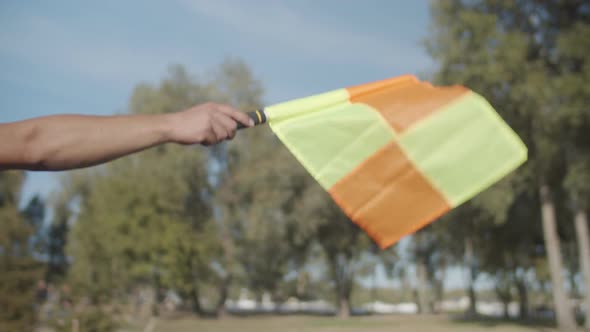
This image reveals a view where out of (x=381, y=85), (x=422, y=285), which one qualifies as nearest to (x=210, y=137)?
(x=381, y=85)

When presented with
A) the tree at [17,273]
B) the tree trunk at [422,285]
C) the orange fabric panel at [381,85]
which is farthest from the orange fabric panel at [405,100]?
the tree trunk at [422,285]

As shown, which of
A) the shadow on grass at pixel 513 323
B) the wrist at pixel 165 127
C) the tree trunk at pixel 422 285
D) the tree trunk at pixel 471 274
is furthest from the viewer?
the tree trunk at pixel 422 285

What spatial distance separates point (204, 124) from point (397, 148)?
99 cm

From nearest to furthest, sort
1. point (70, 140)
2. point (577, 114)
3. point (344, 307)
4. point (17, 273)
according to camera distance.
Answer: point (70, 140), point (17, 273), point (577, 114), point (344, 307)

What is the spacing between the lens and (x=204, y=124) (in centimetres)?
173

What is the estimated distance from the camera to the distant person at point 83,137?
145 cm

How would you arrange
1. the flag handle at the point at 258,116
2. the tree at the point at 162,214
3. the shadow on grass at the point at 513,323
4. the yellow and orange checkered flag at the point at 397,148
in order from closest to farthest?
the flag handle at the point at 258,116 < the yellow and orange checkered flag at the point at 397,148 < the shadow on grass at the point at 513,323 < the tree at the point at 162,214

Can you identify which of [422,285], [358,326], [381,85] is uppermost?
[381,85]

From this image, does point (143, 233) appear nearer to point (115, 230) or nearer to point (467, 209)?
point (115, 230)

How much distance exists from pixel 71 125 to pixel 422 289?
5792cm

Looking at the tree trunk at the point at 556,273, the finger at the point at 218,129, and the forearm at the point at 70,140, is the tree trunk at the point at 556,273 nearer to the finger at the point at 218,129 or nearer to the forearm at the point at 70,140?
the finger at the point at 218,129

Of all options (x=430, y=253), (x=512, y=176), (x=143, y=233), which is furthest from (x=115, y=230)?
(x=430, y=253)

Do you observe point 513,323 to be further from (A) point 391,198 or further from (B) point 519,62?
(A) point 391,198

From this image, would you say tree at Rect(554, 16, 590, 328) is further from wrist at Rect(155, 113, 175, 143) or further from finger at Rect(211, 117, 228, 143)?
wrist at Rect(155, 113, 175, 143)
